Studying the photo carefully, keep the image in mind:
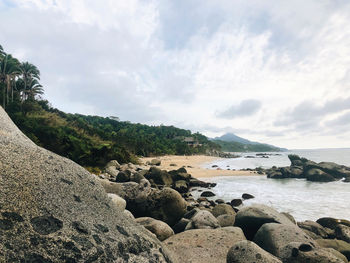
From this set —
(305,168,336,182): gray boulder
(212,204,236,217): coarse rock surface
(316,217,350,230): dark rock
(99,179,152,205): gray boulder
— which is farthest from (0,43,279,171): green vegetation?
(305,168,336,182): gray boulder

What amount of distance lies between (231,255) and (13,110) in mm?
39588

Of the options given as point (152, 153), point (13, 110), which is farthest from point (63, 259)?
point (152, 153)

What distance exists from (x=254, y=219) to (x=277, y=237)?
1398 mm

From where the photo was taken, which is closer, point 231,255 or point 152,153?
point 231,255

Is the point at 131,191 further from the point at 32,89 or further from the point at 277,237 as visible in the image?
the point at 32,89

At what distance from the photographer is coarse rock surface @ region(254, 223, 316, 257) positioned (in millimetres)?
4859

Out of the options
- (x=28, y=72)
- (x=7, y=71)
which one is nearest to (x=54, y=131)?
(x=7, y=71)

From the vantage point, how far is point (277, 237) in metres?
5.08

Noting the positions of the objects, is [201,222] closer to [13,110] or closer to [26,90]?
[13,110]

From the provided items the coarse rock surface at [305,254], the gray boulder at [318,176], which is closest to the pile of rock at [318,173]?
the gray boulder at [318,176]

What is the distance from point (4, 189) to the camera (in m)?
2.11

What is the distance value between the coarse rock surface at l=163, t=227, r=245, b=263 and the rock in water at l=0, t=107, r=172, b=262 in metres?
2.07

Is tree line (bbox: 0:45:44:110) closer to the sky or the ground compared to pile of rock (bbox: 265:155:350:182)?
closer to the sky

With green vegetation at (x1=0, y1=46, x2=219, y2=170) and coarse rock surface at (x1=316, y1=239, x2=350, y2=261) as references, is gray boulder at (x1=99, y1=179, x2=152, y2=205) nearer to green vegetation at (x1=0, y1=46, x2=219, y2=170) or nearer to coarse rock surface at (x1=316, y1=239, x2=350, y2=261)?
coarse rock surface at (x1=316, y1=239, x2=350, y2=261)
